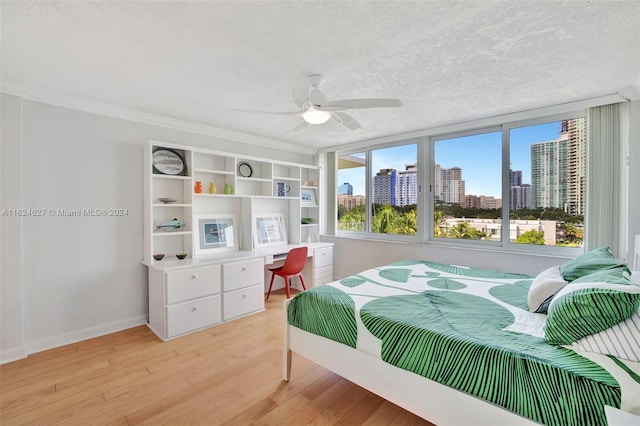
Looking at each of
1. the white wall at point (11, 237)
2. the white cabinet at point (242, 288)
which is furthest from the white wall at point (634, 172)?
the white wall at point (11, 237)

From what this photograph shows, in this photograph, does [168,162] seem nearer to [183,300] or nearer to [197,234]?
[197,234]

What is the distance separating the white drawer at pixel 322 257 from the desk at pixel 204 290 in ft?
2.56

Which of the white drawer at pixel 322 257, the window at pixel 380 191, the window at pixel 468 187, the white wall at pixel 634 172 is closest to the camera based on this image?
the white wall at pixel 634 172

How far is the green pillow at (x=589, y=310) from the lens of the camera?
125cm

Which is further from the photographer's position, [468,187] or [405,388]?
[468,187]

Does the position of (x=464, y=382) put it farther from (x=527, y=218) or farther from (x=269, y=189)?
(x=269, y=189)

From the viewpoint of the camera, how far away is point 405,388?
163 cm

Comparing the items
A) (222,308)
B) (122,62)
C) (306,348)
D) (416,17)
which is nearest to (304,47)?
(416,17)

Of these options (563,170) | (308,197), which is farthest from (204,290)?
(563,170)

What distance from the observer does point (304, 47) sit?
1.90 metres

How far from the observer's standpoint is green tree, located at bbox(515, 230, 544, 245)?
328cm

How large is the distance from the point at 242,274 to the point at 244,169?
1564 millimetres

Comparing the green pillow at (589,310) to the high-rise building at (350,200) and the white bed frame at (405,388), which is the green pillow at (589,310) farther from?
the high-rise building at (350,200)

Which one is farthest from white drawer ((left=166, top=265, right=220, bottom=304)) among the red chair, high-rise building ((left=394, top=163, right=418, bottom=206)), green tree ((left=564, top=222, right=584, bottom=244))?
green tree ((left=564, top=222, right=584, bottom=244))
